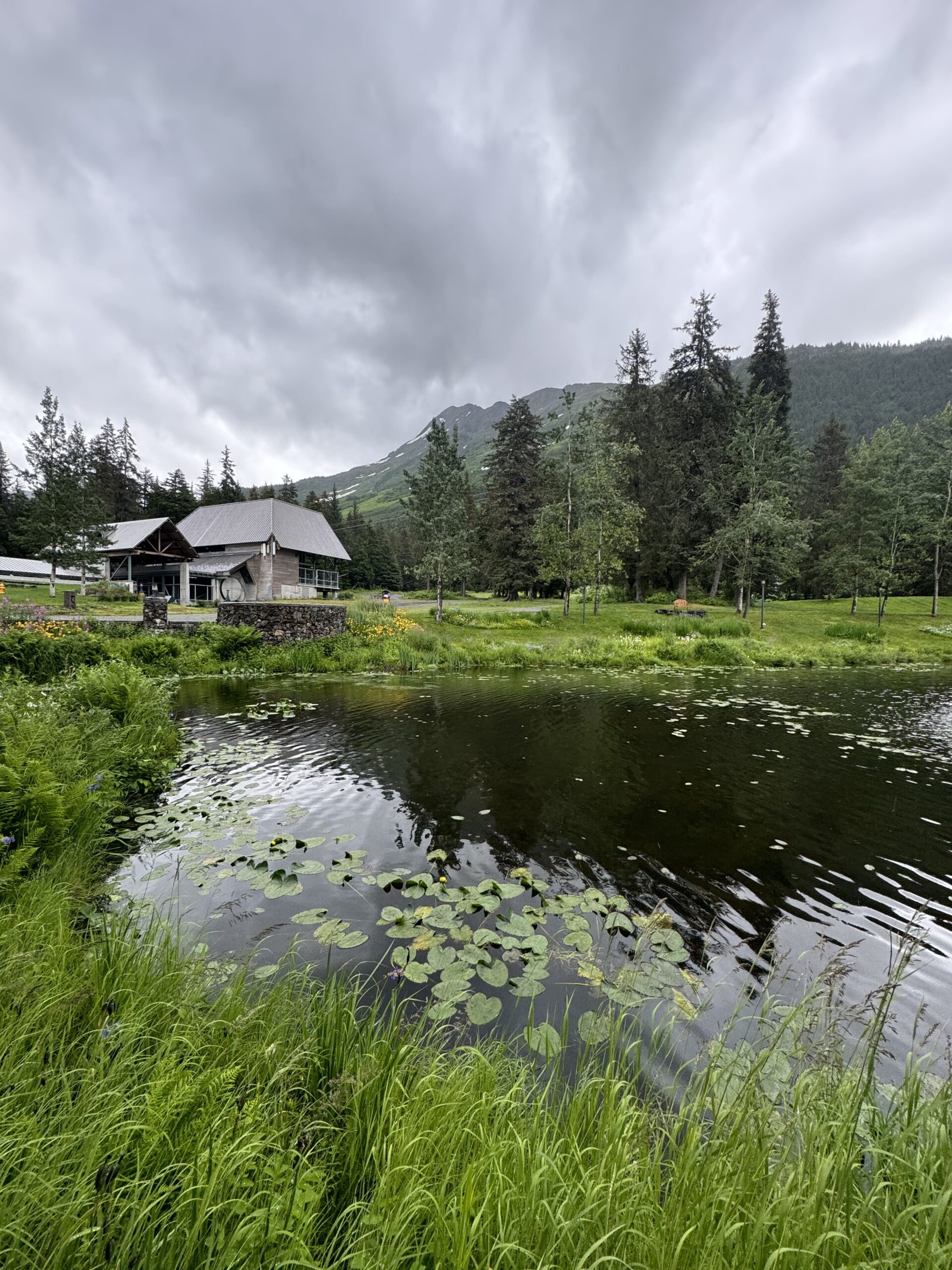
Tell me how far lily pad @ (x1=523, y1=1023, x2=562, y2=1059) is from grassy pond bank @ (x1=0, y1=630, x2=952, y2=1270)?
43 mm

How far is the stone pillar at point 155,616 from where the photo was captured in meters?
20.0

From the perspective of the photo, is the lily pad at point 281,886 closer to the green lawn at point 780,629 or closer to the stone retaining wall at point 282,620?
the stone retaining wall at point 282,620

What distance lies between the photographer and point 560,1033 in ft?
10.6

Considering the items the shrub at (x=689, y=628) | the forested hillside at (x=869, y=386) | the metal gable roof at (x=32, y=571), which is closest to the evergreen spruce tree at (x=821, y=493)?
the shrub at (x=689, y=628)

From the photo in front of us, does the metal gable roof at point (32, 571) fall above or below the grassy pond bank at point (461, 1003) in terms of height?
above

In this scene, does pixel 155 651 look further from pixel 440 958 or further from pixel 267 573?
pixel 267 573

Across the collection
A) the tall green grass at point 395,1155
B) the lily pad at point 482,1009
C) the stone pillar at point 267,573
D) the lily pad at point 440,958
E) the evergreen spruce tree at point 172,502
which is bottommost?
the lily pad at point 440,958

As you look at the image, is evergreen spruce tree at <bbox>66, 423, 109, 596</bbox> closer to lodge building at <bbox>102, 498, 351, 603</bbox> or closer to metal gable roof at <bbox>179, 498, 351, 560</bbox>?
lodge building at <bbox>102, 498, 351, 603</bbox>

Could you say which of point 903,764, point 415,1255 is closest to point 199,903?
point 415,1255

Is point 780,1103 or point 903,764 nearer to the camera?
point 780,1103

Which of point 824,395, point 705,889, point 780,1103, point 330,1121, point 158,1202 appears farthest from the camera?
point 824,395

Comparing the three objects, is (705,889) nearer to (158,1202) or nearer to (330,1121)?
(330,1121)

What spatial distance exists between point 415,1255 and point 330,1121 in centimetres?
89

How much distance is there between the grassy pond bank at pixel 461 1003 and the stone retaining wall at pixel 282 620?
39.3 feet
